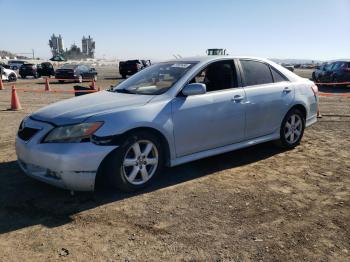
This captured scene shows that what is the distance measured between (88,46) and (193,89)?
18875 cm

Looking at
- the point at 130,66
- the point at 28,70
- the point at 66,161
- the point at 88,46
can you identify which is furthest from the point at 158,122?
the point at 88,46

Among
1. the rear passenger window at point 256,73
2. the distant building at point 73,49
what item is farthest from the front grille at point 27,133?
the distant building at point 73,49

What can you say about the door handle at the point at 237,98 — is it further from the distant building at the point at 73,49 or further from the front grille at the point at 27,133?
the distant building at the point at 73,49

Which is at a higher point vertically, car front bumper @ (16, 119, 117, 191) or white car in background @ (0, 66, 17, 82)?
white car in background @ (0, 66, 17, 82)

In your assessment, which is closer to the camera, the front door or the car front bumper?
the car front bumper

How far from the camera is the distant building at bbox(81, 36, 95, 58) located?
602 feet

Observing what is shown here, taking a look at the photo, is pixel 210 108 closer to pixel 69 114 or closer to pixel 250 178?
pixel 250 178

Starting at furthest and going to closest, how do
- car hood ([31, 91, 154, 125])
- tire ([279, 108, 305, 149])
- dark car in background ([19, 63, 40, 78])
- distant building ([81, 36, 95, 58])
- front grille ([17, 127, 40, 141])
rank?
distant building ([81, 36, 95, 58]) → dark car in background ([19, 63, 40, 78]) → tire ([279, 108, 305, 149]) → front grille ([17, 127, 40, 141]) → car hood ([31, 91, 154, 125])

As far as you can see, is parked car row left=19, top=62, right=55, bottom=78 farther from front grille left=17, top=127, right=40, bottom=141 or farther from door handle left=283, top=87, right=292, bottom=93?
front grille left=17, top=127, right=40, bottom=141

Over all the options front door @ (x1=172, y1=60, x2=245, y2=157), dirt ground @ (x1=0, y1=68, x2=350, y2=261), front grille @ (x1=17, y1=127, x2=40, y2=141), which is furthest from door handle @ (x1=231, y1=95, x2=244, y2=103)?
front grille @ (x1=17, y1=127, x2=40, y2=141)

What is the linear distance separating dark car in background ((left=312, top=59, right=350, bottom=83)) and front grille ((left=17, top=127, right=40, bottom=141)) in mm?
19413

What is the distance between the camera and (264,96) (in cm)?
614

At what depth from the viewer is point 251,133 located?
607cm

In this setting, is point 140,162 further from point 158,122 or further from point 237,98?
point 237,98
